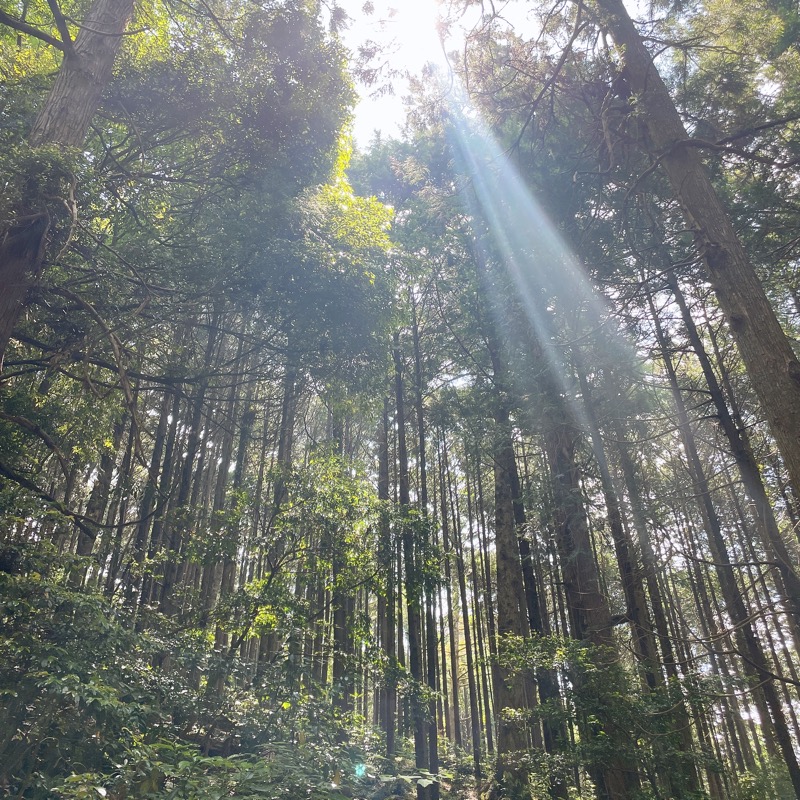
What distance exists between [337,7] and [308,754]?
25.2ft

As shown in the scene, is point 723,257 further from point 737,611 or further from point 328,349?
point 737,611

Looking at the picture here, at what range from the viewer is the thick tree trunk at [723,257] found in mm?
3508

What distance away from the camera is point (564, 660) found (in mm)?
5141

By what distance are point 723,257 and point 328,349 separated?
3.98 metres

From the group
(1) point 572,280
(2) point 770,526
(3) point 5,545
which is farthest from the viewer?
(1) point 572,280

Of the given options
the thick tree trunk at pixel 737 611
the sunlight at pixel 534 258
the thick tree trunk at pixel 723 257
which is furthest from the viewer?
the sunlight at pixel 534 258

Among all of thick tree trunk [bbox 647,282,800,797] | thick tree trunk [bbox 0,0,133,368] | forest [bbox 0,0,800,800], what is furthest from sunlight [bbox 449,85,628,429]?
thick tree trunk [bbox 0,0,133,368]

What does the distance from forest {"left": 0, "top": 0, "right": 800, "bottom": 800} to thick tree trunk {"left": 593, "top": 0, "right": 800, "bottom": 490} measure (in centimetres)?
2

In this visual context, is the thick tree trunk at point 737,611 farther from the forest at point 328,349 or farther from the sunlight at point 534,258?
the sunlight at point 534,258

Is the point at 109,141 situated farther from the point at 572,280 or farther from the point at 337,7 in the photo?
the point at 572,280

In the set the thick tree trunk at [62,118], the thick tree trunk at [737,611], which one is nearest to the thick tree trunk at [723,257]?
the thick tree trunk at [737,611]

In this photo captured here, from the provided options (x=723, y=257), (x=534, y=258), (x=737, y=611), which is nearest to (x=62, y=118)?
(x=723, y=257)

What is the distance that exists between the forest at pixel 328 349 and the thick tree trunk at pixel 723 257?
0.02m

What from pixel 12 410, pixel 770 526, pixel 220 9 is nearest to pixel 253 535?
pixel 12 410
